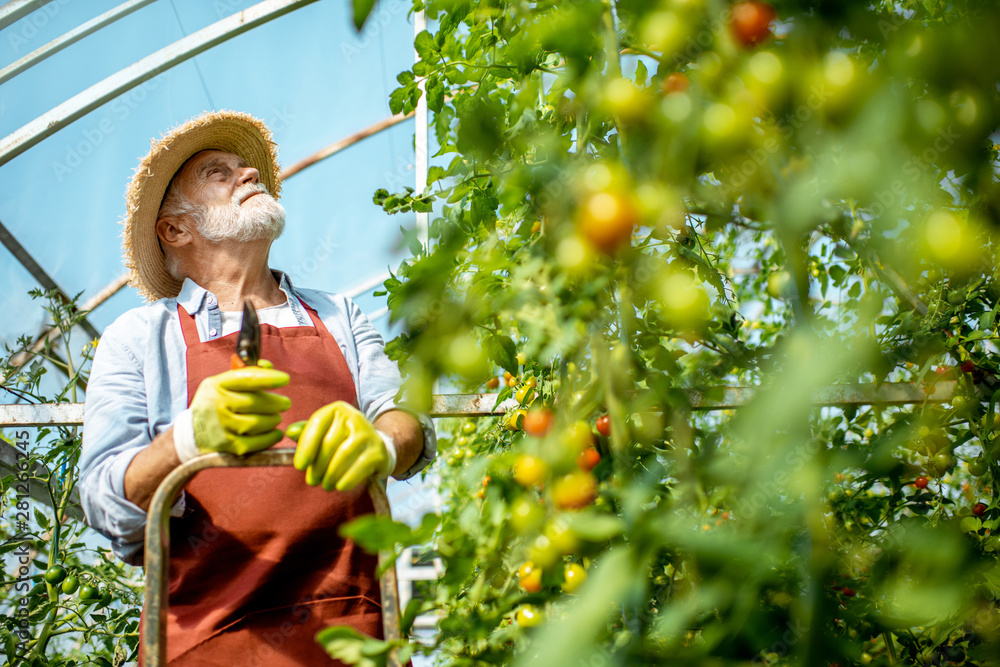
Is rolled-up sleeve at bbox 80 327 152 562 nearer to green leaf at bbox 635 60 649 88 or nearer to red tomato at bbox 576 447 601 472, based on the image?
red tomato at bbox 576 447 601 472

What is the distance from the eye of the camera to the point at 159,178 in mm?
1634

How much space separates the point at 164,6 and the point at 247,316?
103 inches

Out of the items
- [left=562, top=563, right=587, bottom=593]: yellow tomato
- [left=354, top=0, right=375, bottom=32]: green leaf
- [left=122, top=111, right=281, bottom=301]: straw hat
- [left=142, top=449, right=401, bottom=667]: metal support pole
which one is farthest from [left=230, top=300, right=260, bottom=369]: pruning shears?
[left=122, top=111, right=281, bottom=301]: straw hat

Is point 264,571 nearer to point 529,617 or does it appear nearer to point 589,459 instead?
point 529,617

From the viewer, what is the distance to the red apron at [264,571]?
1.11 metres

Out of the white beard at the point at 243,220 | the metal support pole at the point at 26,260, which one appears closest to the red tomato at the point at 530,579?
the white beard at the point at 243,220

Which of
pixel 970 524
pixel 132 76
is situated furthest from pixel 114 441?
pixel 132 76

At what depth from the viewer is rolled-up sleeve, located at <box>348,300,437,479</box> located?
127cm

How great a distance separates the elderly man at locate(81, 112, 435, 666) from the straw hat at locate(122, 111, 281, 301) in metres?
0.18

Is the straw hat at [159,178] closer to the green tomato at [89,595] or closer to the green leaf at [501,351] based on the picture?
the green tomato at [89,595]

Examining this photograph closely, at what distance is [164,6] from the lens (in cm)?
270

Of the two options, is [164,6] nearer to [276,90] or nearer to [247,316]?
[276,90]

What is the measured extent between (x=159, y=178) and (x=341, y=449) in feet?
3.81

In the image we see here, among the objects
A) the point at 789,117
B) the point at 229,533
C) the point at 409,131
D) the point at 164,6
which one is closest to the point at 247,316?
the point at 789,117
